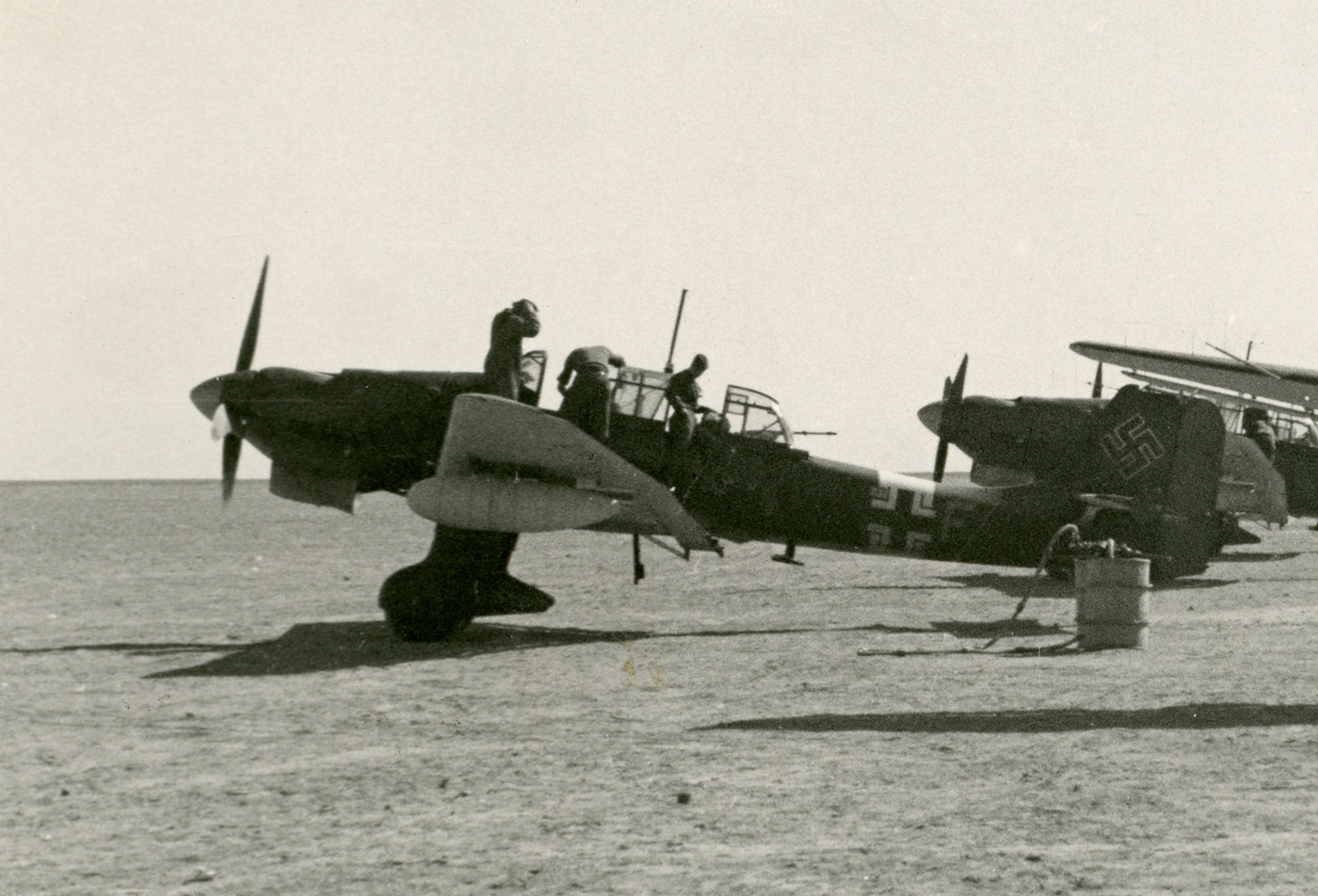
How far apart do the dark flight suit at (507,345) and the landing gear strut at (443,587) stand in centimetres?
148

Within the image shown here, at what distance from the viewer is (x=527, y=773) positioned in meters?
8.58

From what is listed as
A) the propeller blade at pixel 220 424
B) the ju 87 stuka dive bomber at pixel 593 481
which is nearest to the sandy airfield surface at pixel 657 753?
the ju 87 stuka dive bomber at pixel 593 481

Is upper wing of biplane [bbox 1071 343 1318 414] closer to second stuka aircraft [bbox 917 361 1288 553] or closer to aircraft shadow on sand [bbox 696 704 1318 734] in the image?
second stuka aircraft [bbox 917 361 1288 553]

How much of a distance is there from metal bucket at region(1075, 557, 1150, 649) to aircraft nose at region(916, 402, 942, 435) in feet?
44.0

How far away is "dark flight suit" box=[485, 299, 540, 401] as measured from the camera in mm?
15016

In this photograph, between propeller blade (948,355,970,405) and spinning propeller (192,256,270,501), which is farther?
propeller blade (948,355,970,405)

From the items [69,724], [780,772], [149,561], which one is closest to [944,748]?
[780,772]

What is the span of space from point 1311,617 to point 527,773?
12716mm

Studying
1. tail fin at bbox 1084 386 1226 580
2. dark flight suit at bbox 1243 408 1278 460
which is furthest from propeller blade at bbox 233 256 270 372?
dark flight suit at bbox 1243 408 1278 460

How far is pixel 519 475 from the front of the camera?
1508 centimetres

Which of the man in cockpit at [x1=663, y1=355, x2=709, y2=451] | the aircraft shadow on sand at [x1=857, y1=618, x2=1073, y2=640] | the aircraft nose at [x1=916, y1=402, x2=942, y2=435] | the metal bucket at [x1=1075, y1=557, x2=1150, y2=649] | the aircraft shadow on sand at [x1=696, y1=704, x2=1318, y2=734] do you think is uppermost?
the aircraft nose at [x1=916, y1=402, x2=942, y2=435]

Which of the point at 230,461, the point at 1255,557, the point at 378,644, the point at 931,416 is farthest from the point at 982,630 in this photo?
the point at 1255,557

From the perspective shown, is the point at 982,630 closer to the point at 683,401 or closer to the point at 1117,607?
the point at 1117,607

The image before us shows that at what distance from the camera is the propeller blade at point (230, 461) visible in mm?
15751
